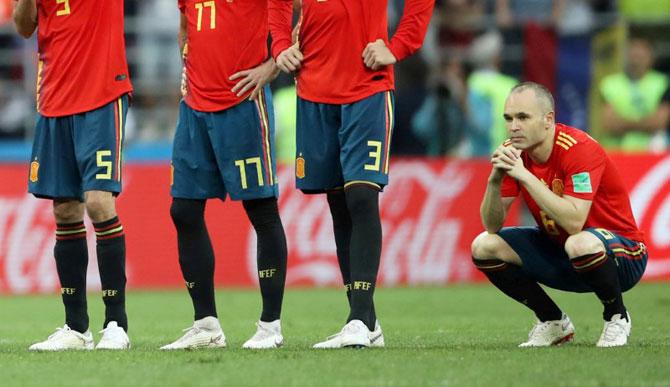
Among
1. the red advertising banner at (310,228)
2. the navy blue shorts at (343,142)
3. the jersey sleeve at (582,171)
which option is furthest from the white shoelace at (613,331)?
the red advertising banner at (310,228)

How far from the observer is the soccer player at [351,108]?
7.11 m

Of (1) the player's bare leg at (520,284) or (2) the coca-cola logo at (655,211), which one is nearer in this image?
(1) the player's bare leg at (520,284)

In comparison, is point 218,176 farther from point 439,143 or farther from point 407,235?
point 439,143

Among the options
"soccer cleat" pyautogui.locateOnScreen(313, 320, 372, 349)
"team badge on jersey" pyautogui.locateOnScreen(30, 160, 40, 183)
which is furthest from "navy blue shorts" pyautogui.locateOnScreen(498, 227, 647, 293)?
"team badge on jersey" pyautogui.locateOnScreen(30, 160, 40, 183)

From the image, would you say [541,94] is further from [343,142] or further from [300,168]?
→ [300,168]

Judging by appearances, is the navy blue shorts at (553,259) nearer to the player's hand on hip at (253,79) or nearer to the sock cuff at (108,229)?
the player's hand on hip at (253,79)

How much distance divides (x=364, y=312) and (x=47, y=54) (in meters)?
2.34

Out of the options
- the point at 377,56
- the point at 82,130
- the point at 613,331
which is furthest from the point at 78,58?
the point at 613,331

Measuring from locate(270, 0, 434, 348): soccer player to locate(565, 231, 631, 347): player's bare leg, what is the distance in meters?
1.05

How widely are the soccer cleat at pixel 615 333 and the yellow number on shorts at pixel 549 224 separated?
566 mm

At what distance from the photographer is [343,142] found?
720cm

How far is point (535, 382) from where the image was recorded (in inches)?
224

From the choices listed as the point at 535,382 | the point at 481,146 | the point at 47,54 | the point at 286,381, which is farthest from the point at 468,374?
the point at 481,146

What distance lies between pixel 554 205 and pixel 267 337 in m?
1.73
